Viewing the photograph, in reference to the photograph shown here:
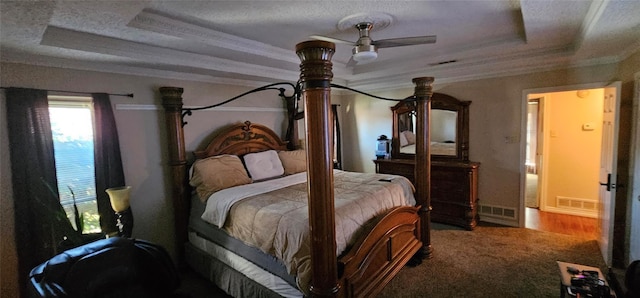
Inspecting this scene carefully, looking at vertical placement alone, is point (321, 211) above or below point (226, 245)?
above

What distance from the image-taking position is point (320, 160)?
1.62 m

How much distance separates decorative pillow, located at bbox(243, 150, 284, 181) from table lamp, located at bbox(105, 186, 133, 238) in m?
1.24

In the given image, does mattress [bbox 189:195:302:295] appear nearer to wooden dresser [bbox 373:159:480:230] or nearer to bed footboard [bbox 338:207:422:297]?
bed footboard [bbox 338:207:422:297]

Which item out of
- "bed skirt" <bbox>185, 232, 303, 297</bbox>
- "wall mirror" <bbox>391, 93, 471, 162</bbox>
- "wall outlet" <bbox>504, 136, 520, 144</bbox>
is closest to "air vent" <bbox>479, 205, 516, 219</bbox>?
"wall mirror" <bbox>391, 93, 471, 162</bbox>

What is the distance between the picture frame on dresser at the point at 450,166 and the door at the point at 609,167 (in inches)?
49.7

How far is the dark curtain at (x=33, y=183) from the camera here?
2164 millimetres

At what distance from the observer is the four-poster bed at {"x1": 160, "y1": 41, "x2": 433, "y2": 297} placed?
5.23 feet

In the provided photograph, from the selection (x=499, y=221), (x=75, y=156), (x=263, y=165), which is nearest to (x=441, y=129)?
(x=499, y=221)

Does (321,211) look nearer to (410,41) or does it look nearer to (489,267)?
(410,41)

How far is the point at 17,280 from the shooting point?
223 cm

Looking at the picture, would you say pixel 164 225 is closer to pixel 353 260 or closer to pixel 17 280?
pixel 17 280

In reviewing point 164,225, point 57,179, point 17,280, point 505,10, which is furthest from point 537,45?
point 17,280

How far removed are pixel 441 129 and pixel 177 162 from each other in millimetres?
3663

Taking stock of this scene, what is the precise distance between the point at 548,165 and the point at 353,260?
4.19 m
